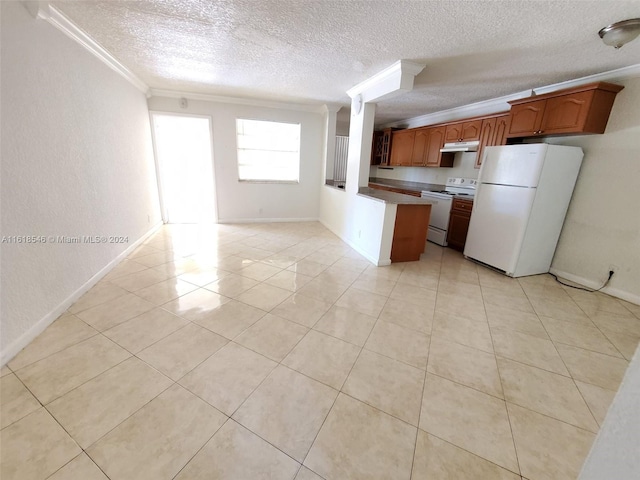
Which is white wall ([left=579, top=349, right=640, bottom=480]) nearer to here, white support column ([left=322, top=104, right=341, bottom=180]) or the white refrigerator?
the white refrigerator

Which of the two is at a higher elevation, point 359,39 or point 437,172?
point 359,39

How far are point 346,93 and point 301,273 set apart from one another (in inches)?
117

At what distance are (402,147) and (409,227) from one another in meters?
3.03

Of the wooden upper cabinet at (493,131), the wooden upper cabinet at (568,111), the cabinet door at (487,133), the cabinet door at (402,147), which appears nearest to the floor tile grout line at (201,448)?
the wooden upper cabinet at (568,111)

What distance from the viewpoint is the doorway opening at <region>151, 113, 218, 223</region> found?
4.70 meters

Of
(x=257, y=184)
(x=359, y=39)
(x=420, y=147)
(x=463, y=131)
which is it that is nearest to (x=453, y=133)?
(x=463, y=131)

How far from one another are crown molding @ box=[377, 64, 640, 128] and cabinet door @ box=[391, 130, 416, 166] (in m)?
0.38

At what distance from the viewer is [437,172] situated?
529 centimetres

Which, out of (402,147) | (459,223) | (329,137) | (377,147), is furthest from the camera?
(377,147)

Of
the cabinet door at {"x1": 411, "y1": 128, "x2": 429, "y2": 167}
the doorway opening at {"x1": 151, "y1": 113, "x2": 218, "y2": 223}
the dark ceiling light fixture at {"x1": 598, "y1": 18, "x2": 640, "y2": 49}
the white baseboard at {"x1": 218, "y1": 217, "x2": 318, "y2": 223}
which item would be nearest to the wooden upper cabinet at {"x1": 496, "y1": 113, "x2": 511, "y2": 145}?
the cabinet door at {"x1": 411, "y1": 128, "x2": 429, "y2": 167}

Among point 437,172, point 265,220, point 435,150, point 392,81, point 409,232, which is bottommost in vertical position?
point 265,220

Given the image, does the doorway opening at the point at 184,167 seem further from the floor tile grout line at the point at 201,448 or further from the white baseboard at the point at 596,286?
the white baseboard at the point at 596,286

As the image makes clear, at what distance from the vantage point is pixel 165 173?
4.83 metres

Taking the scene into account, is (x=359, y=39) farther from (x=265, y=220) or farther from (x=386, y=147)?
(x=386, y=147)
